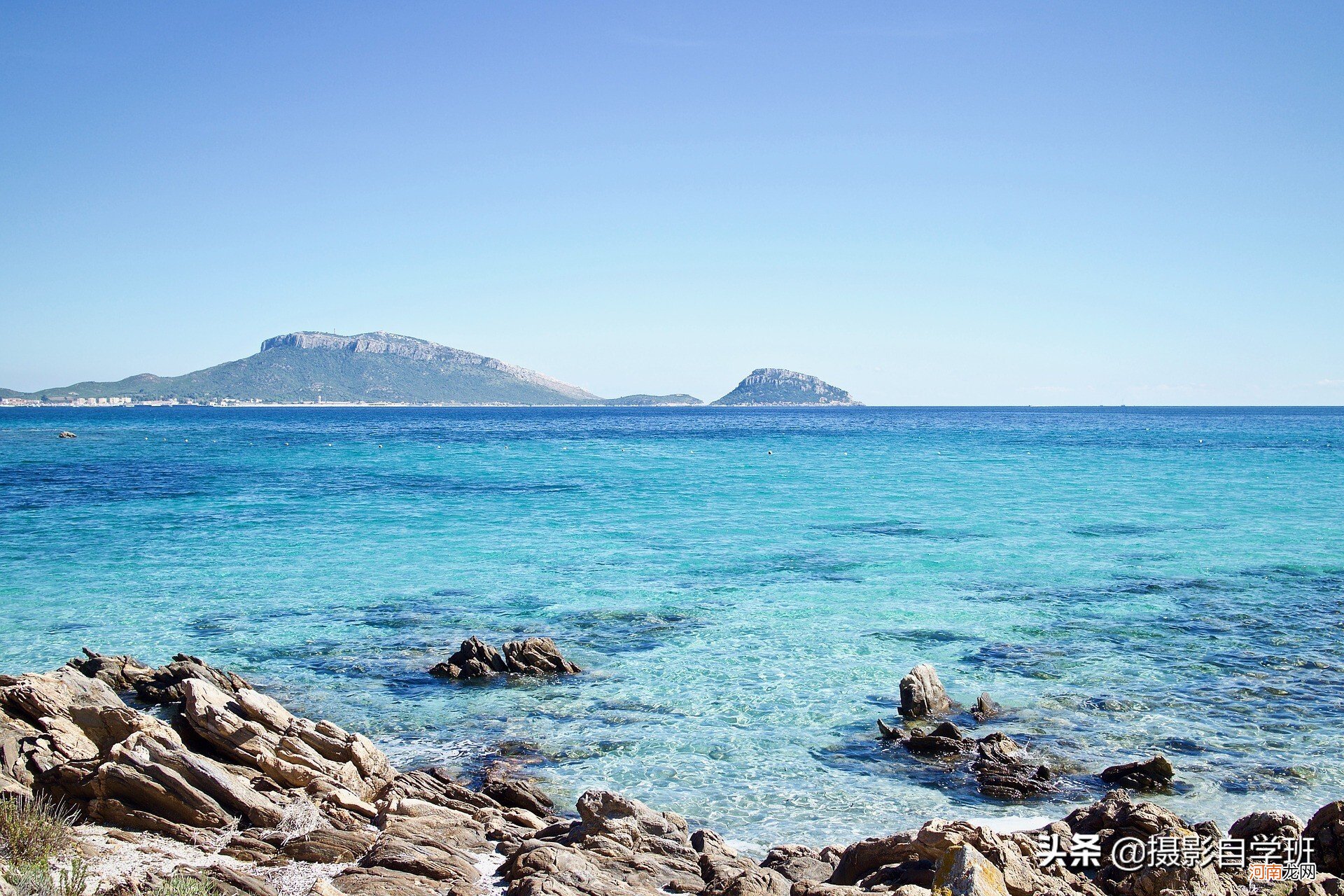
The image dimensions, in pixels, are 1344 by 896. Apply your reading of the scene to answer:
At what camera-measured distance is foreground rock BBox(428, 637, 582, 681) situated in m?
16.2

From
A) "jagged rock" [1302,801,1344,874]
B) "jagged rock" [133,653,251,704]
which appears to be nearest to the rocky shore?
"jagged rock" [1302,801,1344,874]

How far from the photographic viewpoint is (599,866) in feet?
27.8

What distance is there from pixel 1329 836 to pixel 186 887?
10542 mm

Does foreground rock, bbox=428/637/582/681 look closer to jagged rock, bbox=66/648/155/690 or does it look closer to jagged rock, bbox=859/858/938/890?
jagged rock, bbox=66/648/155/690

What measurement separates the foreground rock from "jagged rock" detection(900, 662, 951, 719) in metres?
6.02

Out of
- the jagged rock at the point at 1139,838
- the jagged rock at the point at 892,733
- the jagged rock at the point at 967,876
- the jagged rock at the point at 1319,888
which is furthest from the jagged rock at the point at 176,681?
the jagged rock at the point at 1319,888

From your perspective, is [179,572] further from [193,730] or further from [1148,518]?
[1148,518]

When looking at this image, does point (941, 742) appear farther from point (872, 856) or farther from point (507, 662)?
point (507, 662)

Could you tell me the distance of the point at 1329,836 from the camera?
8820 millimetres

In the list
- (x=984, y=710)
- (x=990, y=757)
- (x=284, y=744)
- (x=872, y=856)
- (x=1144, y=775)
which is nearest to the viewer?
(x=872, y=856)

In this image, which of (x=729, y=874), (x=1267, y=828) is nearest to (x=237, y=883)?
(x=729, y=874)

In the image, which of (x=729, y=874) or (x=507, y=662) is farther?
(x=507, y=662)

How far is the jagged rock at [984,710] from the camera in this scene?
14070mm

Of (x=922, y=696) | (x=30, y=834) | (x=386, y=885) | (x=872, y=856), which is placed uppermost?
(x=30, y=834)
